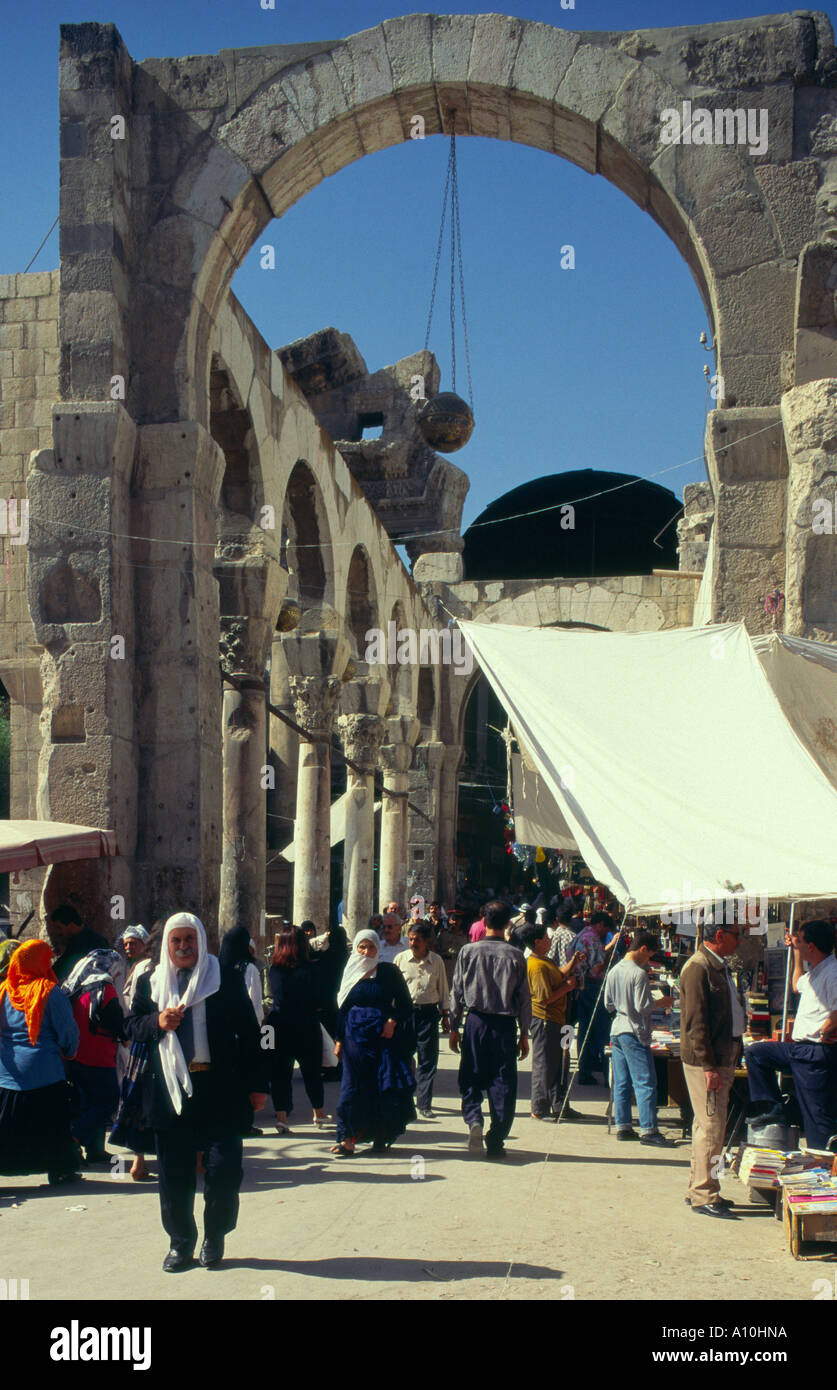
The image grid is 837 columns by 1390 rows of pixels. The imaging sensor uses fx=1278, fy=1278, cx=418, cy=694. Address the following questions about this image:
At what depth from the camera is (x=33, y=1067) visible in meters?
5.66

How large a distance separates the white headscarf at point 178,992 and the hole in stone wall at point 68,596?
4.34 metres

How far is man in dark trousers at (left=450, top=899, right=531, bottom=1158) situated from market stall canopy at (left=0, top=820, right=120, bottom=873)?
96.1 inches

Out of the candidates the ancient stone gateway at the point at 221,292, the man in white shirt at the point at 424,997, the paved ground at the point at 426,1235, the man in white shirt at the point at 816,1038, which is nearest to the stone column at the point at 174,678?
the ancient stone gateway at the point at 221,292

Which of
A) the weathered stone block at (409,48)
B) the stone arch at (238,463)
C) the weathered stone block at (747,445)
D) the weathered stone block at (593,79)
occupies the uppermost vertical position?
the weathered stone block at (409,48)

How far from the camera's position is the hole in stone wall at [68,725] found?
8.39m

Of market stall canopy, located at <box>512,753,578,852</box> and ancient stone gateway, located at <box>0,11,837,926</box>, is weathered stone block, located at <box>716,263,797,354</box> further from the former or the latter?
market stall canopy, located at <box>512,753,578,852</box>

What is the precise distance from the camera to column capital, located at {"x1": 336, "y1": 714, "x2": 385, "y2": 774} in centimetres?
1730

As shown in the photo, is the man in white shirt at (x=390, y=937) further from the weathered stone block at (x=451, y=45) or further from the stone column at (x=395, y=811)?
the stone column at (x=395, y=811)

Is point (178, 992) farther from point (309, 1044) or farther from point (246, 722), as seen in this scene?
point (246, 722)

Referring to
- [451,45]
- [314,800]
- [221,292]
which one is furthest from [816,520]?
[314,800]

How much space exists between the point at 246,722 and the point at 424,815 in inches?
449

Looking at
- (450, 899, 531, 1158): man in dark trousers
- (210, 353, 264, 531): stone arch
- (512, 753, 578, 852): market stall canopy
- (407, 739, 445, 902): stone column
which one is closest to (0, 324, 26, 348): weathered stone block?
(210, 353, 264, 531): stone arch
